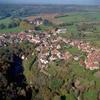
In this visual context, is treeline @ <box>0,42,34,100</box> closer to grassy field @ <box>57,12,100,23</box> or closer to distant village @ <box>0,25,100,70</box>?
distant village @ <box>0,25,100,70</box>

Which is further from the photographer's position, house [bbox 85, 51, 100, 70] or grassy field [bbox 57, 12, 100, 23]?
grassy field [bbox 57, 12, 100, 23]

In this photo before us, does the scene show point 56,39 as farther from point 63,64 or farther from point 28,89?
point 28,89

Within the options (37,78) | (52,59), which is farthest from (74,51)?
(37,78)

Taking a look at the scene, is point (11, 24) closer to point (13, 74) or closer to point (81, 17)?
point (81, 17)

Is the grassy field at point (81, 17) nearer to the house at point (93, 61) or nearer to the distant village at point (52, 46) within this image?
the distant village at point (52, 46)

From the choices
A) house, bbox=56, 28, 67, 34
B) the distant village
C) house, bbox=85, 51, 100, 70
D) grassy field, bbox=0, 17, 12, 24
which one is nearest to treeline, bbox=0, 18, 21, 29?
grassy field, bbox=0, 17, 12, 24

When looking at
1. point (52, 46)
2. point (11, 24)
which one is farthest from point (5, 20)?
point (52, 46)

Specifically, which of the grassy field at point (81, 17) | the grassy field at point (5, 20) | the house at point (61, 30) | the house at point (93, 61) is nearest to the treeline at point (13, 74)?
the house at point (93, 61)

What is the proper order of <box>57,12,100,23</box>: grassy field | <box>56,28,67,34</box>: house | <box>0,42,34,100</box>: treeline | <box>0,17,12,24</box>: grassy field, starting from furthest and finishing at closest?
<box>57,12,100,23</box>: grassy field, <box>0,17,12,24</box>: grassy field, <box>56,28,67,34</box>: house, <box>0,42,34,100</box>: treeline
